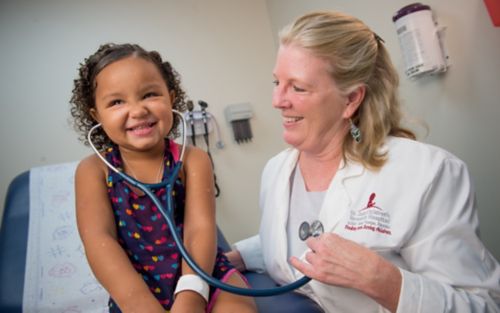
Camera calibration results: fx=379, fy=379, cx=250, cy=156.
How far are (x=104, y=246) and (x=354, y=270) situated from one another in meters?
0.56

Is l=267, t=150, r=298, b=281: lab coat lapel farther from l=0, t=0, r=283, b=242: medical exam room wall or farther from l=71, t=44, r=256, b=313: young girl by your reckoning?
l=0, t=0, r=283, b=242: medical exam room wall

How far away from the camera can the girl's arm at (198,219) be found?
791 mm

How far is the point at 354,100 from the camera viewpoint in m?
1.17

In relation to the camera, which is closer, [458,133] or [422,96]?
[458,133]

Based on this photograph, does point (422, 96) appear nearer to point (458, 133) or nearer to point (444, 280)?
point (458, 133)

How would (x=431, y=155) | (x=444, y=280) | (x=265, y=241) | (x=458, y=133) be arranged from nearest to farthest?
(x=444, y=280) → (x=431, y=155) → (x=265, y=241) → (x=458, y=133)

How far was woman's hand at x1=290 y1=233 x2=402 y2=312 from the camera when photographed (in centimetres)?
84

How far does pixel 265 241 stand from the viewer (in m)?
1.24

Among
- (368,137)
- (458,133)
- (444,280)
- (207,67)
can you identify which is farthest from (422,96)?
(207,67)

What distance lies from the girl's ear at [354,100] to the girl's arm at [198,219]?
0.46m

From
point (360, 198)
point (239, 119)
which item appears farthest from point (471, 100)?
point (239, 119)

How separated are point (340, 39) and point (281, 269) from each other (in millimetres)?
691

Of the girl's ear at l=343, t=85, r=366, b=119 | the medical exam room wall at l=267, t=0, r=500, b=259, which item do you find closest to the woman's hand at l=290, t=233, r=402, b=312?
the girl's ear at l=343, t=85, r=366, b=119

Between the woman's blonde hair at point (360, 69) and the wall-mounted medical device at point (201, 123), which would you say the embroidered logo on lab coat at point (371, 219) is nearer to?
the woman's blonde hair at point (360, 69)
